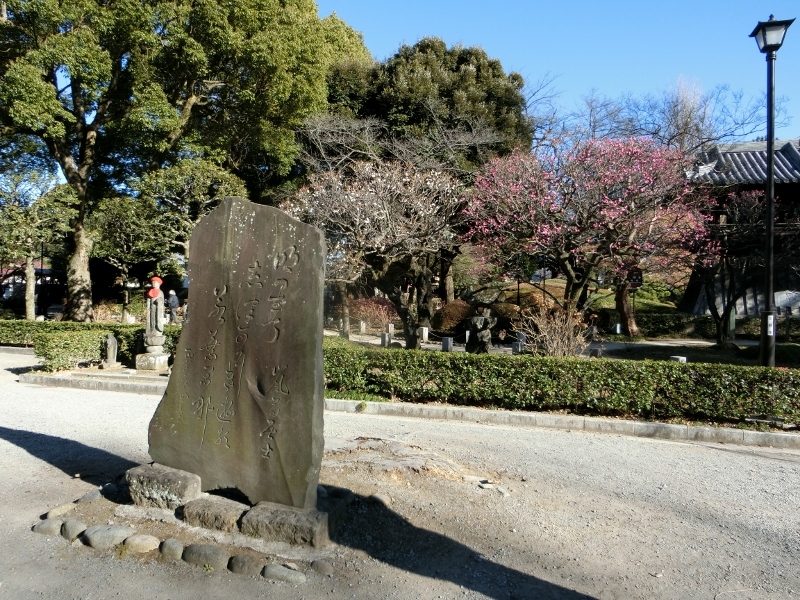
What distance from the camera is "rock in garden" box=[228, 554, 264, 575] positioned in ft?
12.6

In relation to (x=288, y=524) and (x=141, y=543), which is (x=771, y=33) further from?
(x=141, y=543)

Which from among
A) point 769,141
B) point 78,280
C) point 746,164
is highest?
point 746,164

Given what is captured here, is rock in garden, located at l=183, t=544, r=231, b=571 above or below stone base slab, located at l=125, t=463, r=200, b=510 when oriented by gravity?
below

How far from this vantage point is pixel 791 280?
22797 millimetres

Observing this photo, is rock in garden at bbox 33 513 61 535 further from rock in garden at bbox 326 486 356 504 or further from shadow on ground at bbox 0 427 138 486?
rock in garden at bbox 326 486 356 504

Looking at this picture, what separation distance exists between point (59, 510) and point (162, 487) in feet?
2.98

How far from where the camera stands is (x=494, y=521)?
480cm

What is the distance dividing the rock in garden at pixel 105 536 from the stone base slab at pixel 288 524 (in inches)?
33.3

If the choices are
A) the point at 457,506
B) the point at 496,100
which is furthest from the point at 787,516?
the point at 496,100

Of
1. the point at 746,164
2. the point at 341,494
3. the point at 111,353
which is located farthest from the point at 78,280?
the point at 746,164

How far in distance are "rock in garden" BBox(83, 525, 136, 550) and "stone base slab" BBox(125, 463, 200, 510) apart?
13.9 inches

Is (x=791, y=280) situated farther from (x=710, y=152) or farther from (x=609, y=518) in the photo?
(x=609, y=518)

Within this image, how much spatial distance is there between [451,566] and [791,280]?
940 inches

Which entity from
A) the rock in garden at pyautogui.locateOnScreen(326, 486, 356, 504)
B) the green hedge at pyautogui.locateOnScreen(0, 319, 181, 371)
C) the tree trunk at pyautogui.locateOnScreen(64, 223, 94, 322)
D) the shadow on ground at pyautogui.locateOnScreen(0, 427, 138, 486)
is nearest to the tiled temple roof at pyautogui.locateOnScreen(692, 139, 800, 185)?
the green hedge at pyautogui.locateOnScreen(0, 319, 181, 371)
